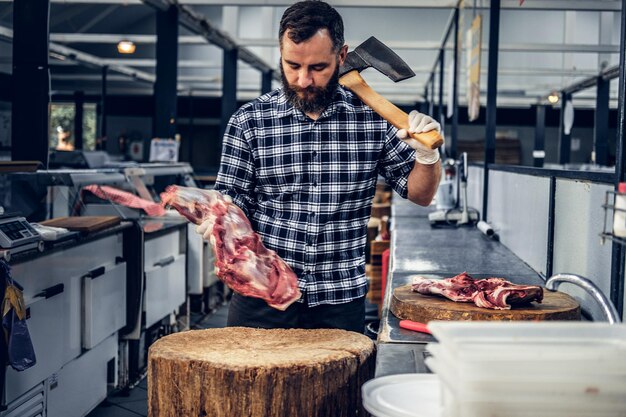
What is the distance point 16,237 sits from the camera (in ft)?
12.8

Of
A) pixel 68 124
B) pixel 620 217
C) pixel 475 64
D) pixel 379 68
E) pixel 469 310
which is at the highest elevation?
pixel 68 124

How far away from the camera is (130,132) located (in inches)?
1034

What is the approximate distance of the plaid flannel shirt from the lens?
8.83 ft

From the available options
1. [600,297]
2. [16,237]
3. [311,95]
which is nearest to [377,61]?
[311,95]

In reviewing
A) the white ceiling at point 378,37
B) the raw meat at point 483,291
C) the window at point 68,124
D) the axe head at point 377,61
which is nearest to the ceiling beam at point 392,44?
the white ceiling at point 378,37

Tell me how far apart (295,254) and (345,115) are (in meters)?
0.51

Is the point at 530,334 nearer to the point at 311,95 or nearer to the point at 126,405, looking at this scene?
the point at 311,95

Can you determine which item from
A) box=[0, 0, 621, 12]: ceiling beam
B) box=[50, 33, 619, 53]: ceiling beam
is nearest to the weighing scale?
box=[0, 0, 621, 12]: ceiling beam

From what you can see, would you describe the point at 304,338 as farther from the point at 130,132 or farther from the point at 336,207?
the point at 130,132

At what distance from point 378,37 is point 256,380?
1382cm

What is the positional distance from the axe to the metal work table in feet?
2.07

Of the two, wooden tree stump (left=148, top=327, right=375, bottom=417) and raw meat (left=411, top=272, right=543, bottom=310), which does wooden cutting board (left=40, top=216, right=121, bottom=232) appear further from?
wooden tree stump (left=148, top=327, right=375, bottom=417)

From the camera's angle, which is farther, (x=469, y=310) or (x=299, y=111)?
(x=299, y=111)

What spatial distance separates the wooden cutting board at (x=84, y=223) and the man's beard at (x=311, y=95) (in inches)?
98.5
